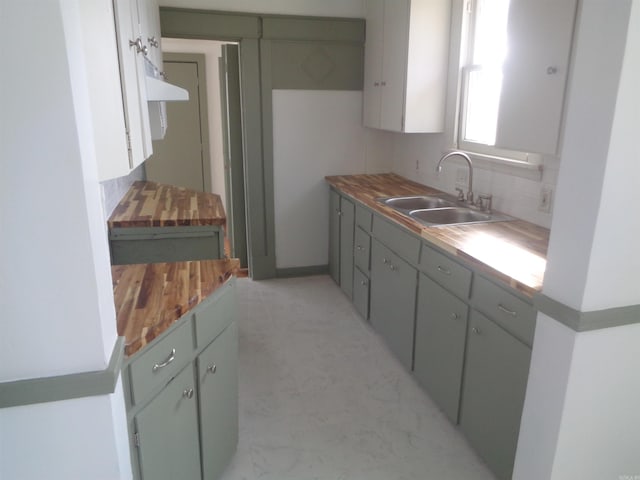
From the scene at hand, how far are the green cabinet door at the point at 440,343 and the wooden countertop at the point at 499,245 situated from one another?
0.25 meters

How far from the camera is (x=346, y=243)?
3.67 metres

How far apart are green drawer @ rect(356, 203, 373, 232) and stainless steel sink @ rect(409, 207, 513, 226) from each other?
14.4 inches

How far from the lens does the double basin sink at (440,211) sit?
2.59 metres

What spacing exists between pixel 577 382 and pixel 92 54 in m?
1.65

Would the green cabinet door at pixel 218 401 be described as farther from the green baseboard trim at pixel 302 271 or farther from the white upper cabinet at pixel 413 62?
the green baseboard trim at pixel 302 271

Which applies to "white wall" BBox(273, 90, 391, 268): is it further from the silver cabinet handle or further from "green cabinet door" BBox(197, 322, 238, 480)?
the silver cabinet handle

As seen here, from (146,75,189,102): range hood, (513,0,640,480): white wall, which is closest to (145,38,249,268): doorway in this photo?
(146,75,189,102): range hood

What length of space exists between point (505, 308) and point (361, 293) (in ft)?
5.50

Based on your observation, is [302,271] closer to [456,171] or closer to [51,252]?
[456,171]

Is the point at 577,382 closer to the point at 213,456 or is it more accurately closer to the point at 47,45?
the point at 213,456

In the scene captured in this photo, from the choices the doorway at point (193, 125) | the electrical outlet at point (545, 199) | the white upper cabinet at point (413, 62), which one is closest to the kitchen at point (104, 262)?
the electrical outlet at point (545, 199)

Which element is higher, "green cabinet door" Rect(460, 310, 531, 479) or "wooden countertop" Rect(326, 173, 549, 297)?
"wooden countertop" Rect(326, 173, 549, 297)

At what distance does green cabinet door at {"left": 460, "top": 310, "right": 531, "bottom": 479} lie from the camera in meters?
1.74

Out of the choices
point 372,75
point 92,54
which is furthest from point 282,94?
point 92,54
